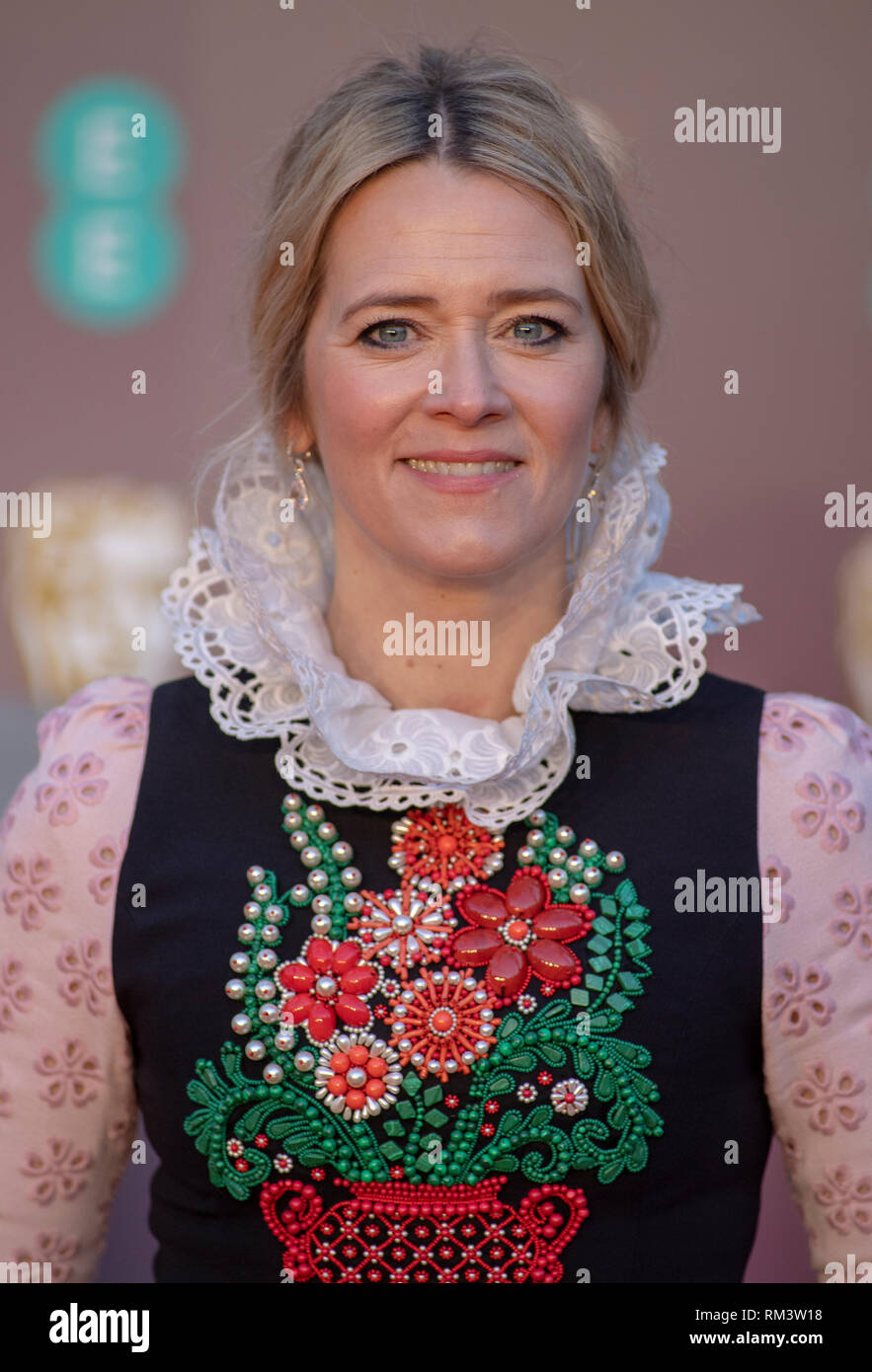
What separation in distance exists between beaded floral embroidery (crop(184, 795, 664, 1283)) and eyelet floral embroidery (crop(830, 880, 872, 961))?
17 centimetres

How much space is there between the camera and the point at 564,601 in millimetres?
1534

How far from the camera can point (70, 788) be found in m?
1.45

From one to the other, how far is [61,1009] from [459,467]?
62cm

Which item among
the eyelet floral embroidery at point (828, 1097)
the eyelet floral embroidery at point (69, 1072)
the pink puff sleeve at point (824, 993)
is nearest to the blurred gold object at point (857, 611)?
the pink puff sleeve at point (824, 993)

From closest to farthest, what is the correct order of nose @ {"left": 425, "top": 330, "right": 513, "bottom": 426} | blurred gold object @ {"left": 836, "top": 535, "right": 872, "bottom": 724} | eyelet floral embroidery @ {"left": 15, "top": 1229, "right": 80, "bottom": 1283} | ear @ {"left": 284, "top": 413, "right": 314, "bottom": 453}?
nose @ {"left": 425, "top": 330, "right": 513, "bottom": 426} → eyelet floral embroidery @ {"left": 15, "top": 1229, "right": 80, "bottom": 1283} → ear @ {"left": 284, "top": 413, "right": 314, "bottom": 453} → blurred gold object @ {"left": 836, "top": 535, "right": 872, "bottom": 724}

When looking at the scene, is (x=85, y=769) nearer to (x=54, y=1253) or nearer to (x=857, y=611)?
(x=54, y=1253)

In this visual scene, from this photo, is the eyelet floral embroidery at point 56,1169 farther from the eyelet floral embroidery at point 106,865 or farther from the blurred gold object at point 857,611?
the blurred gold object at point 857,611

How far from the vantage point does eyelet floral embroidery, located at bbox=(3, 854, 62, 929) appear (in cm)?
142

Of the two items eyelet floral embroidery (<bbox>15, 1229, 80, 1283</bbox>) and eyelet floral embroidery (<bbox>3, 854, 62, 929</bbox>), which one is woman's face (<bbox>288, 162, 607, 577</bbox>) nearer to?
eyelet floral embroidery (<bbox>3, 854, 62, 929</bbox>)

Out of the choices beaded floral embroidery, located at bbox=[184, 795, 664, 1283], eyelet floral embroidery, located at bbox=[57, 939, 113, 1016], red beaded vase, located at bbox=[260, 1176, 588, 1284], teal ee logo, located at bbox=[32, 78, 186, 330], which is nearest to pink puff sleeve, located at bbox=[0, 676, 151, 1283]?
eyelet floral embroidery, located at bbox=[57, 939, 113, 1016]

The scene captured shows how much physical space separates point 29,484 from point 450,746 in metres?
1.02

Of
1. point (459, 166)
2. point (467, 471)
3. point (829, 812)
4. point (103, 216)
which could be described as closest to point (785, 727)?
point (829, 812)
